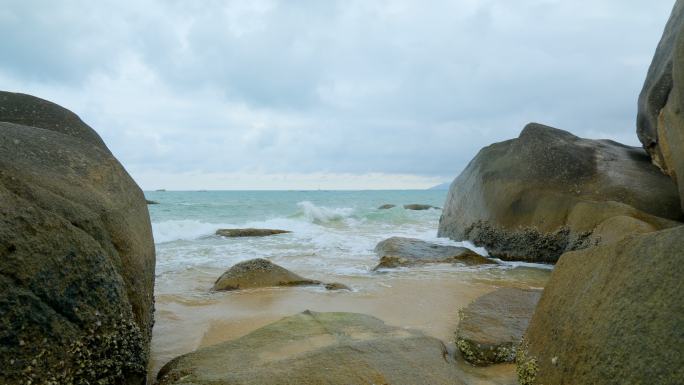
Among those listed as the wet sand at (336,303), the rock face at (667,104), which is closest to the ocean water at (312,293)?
the wet sand at (336,303)

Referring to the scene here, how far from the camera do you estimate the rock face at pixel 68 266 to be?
2193mm

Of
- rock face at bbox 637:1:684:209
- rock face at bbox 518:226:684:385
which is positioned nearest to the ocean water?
rock face at bbox 518:226:684:385

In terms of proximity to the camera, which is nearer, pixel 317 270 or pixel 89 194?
pixel 89 194

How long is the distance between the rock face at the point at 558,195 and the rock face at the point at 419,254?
1018 millimetres

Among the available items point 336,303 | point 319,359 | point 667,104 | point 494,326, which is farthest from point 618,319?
point 667,104

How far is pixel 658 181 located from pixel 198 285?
810 centimetres

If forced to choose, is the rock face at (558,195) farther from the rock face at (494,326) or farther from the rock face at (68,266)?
the rock face at (68,266)

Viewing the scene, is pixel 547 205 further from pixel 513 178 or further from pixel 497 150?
pixel 497 150

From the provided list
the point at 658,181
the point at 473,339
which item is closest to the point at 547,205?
the point at 658,181

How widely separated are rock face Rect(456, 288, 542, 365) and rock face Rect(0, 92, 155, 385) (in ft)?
7.81

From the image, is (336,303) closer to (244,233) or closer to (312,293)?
(312,293)

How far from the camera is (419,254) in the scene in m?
8.98

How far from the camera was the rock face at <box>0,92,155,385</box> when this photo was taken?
2193mm

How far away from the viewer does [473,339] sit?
3.63 meters
